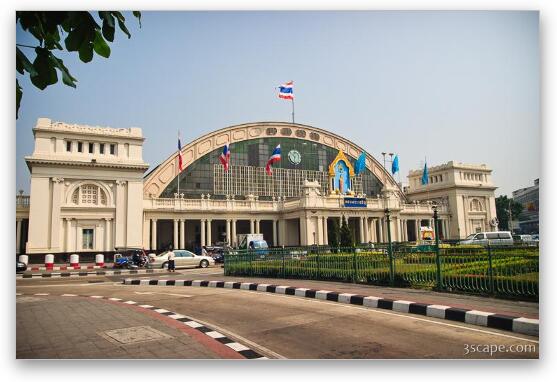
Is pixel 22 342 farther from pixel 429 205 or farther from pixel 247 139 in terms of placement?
pixel 429 205

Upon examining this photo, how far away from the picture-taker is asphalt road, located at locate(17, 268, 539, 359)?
545cm

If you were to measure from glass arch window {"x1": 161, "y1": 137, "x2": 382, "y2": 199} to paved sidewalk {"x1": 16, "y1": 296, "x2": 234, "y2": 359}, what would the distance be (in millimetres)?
34015

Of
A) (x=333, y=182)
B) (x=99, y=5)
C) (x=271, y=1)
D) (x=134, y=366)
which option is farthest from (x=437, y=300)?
(x=333, y=182)

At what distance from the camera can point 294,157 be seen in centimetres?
4866

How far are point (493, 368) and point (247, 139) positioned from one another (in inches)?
1668

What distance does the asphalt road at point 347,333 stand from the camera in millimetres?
5453

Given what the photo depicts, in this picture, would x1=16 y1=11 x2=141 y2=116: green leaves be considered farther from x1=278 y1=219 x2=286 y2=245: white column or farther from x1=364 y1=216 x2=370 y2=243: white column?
x1=364 y1=216 x2=370 y2=243: white column

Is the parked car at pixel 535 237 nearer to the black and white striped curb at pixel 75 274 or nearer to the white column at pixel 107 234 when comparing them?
the black and white striped curb at pixel 75 274

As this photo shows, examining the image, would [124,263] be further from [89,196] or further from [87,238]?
[89,196]

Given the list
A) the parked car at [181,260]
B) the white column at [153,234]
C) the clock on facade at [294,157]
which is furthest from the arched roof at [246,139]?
the parked car at [181,260]

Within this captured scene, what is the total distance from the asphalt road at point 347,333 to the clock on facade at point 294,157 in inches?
1555

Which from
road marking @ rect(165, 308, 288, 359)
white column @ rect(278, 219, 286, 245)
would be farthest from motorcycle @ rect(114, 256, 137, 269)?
white column @ rect(278, 219, 286, 245)

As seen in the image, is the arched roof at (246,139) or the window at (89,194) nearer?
the window at (89,194)

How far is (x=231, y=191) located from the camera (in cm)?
4434
